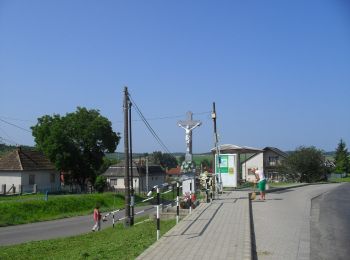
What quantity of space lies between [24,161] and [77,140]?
6599 mm

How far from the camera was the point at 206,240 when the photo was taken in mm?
9469

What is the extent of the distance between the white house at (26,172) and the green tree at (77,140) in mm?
1267

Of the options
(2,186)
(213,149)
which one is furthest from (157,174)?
(213,149)

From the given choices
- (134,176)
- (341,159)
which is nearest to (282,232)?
(134,176)

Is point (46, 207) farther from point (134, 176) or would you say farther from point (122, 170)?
point (122, 170)

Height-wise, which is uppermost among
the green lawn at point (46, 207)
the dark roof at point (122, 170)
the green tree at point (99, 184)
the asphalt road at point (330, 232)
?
the dark roof at point (122, 170)

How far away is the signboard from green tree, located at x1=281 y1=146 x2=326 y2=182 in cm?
3689

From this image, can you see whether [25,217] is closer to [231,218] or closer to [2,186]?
[2,186]

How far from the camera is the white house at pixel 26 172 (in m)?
51.5

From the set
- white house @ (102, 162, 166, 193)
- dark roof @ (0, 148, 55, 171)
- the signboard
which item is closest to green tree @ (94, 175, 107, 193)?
dark roof @ (0, 148, 55, 171)

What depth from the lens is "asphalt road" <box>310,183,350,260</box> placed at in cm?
950

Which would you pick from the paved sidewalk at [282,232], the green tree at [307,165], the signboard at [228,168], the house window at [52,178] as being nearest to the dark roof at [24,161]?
the house window at [52,178]

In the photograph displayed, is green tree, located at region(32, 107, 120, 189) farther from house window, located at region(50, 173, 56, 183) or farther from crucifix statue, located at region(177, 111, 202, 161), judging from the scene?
crucifix statue, located at region(177, 111, 202, 161)

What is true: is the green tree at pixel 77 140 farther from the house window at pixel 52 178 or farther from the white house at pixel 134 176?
the white house at pixel 134 176
